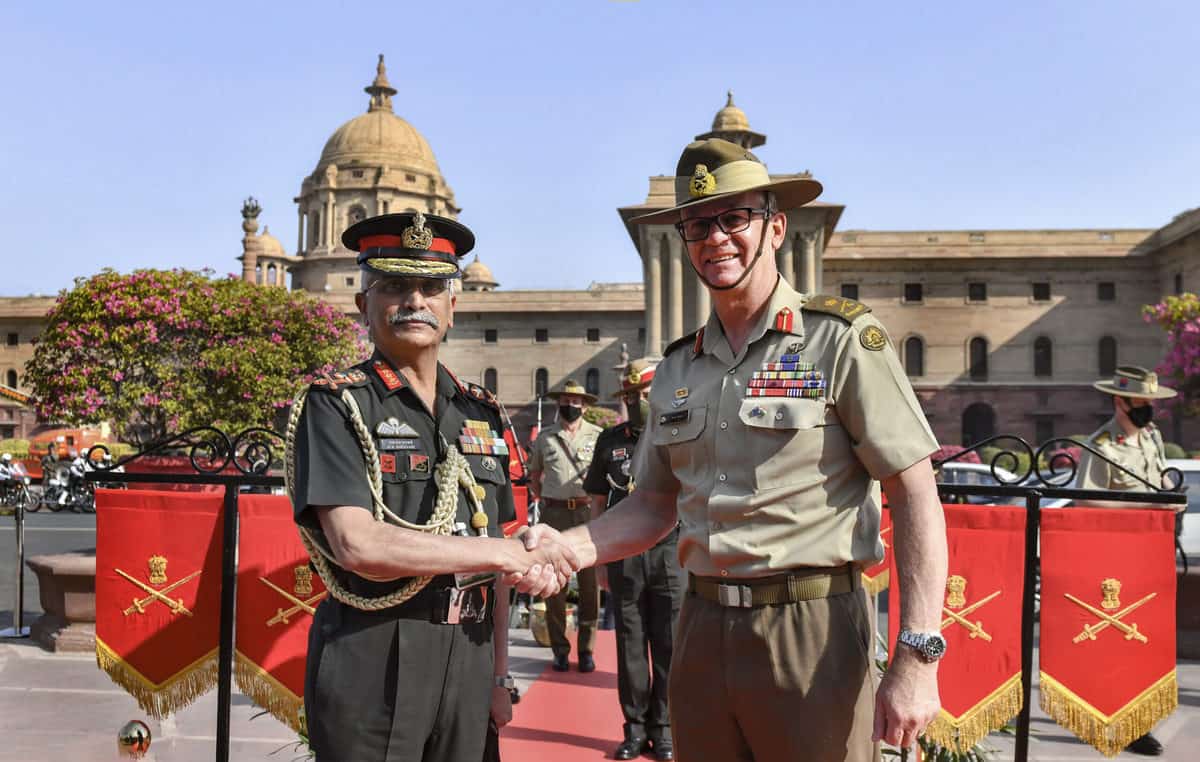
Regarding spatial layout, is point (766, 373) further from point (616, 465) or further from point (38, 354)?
point (38, 354)

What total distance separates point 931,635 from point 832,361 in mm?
706

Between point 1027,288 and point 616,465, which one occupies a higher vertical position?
point 1027,288

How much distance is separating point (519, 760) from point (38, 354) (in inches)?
823

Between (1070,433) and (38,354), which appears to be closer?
(38,354)

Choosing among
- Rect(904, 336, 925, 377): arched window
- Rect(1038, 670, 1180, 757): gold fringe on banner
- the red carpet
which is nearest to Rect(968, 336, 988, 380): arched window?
Rect(904, 336, 925, 377): arched window

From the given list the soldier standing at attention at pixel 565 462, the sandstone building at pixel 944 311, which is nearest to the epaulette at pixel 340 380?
the soldier standing at attention at pixel 565 462

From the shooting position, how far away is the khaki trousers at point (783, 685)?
2.51 metres

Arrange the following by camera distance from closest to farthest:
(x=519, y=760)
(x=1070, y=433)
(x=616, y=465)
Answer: (x=519, y=760) → (x=616, y=465) → (x=1070, y=433)

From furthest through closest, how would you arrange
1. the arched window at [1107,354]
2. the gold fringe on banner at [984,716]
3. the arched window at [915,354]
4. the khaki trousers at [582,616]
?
the arched window at [915,354], the arched window at [1107,354], the khaki trousers at [582,616], the gold fringe on banner at [984,716]

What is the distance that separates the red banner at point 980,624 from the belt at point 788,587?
1.79 meters

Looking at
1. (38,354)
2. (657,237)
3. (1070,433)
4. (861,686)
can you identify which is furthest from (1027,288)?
(861,686)

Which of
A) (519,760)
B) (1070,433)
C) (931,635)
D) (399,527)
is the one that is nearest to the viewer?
(931,635)

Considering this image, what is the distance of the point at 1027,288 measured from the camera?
199 ft

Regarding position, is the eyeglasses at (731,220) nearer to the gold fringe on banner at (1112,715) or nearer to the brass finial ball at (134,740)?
the gold fringe on banner at (1112,715)
